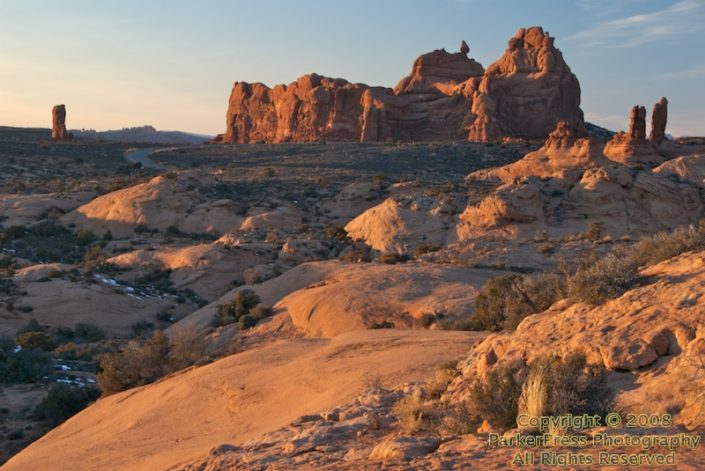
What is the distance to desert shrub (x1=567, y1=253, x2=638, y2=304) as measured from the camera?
9.35m

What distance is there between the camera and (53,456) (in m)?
11.3

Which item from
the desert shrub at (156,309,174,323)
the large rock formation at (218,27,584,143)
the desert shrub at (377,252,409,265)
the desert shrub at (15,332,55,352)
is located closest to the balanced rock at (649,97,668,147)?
the large rock formation at (218,27,584,143)

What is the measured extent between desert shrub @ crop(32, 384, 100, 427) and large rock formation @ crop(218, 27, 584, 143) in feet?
189

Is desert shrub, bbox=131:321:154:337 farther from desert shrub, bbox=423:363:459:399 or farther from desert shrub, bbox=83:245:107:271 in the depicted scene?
desert shrub, bbox=423:363:459:399

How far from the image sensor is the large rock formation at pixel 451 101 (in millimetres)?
72250

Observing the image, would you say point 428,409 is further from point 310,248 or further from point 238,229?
point 238,229

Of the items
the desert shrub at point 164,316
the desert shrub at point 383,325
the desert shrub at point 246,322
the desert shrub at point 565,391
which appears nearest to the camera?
the desert shrub at point 565,391

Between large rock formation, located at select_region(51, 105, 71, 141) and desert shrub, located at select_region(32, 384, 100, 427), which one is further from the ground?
large rock formation, located at select_region(51, 105, 71, 141)

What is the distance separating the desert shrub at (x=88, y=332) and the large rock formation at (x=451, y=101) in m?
50.2

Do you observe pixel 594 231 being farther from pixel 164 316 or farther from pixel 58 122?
pixel 58 122

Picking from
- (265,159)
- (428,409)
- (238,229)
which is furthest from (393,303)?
(265,159)

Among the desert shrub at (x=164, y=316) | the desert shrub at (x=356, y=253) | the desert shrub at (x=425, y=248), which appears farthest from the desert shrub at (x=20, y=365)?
the desert shrub at (x=425, y=248)

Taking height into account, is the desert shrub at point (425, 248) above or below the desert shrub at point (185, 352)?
above

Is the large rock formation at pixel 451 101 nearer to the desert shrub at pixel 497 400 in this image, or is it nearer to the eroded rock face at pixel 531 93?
the eroded rock face at pixel 531 93
